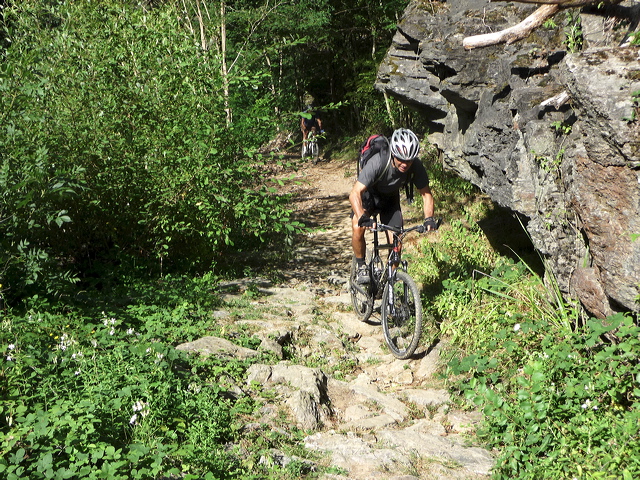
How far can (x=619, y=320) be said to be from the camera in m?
3.98

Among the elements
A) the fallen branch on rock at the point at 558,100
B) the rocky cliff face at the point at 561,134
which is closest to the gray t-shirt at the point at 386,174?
the rocky cliff face at the point at 561,134

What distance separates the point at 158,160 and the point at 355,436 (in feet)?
14.5

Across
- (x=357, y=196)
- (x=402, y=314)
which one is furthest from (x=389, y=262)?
(x=357, y=196)

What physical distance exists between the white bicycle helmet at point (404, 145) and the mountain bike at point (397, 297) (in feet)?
2.34

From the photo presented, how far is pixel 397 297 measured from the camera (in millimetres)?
5965

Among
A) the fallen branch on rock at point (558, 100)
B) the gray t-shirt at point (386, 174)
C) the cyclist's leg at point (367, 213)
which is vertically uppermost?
the fallen branch on rock at point (558, 100)

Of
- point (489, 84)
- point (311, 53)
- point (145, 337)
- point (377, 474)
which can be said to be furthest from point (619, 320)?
point (311, 53)

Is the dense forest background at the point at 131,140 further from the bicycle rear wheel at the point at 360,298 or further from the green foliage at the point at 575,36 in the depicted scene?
the green foliage at the point at 575,36

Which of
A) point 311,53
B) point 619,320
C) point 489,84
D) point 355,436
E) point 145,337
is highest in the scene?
point 311,53

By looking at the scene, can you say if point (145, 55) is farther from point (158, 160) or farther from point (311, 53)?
point (311, 53)

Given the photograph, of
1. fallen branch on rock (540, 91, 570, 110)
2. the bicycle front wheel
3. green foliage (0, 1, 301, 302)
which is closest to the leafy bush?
the bicycle front wheel

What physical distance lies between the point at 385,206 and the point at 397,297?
3.58ft

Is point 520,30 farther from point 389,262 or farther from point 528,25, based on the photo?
point 389,262

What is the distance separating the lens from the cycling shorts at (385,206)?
631 centimetres
